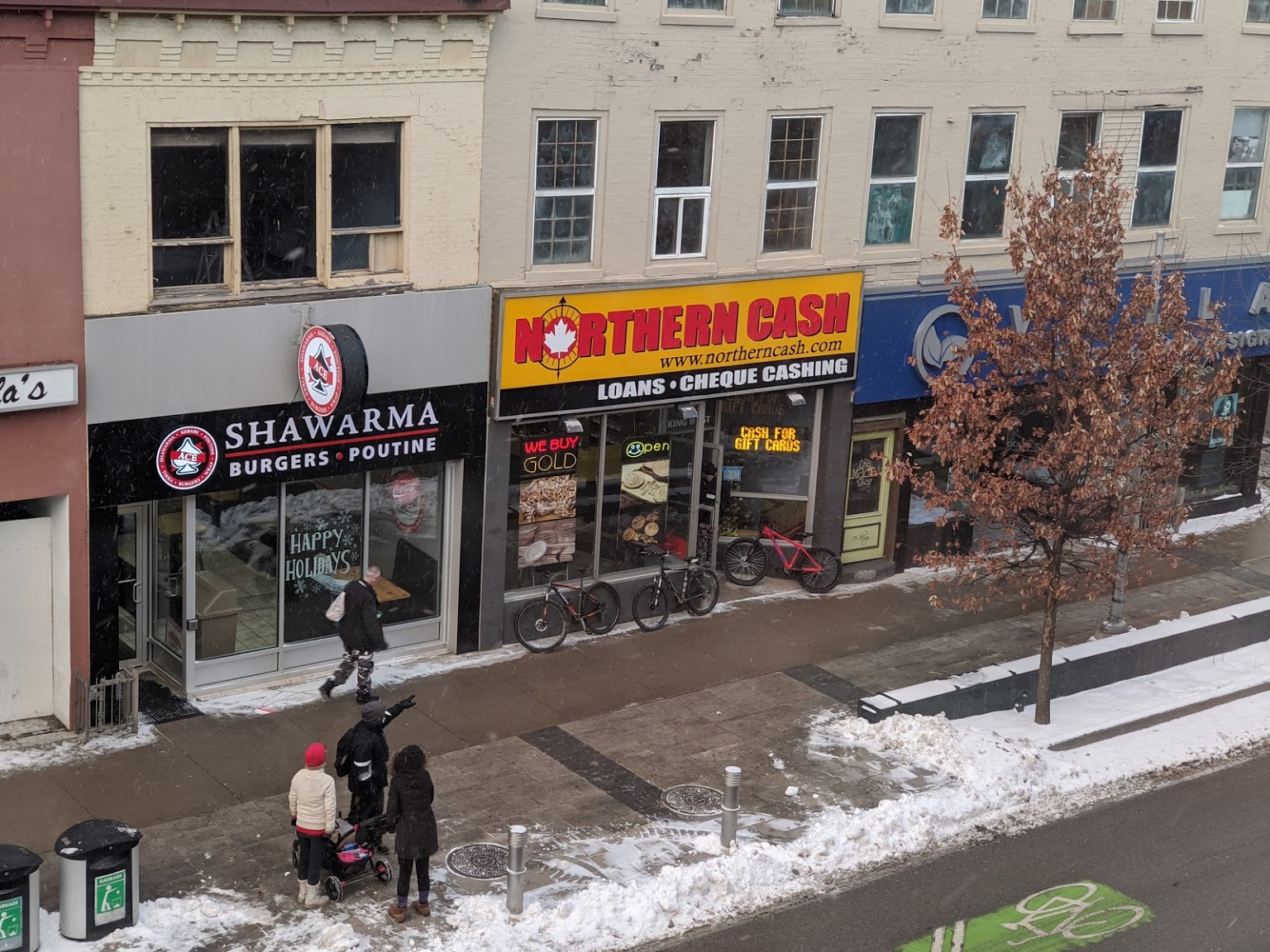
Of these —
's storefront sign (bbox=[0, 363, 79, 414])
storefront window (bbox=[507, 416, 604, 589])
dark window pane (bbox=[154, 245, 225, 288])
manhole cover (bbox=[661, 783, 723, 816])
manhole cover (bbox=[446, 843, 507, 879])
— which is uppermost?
dark window pane (bbox=[154, 245, 225, 288])

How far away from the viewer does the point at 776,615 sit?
2205 cm

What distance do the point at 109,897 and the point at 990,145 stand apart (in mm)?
16292

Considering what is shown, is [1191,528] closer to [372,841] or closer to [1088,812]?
[1088,812]

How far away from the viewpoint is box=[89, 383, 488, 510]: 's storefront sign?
1681 centimetres

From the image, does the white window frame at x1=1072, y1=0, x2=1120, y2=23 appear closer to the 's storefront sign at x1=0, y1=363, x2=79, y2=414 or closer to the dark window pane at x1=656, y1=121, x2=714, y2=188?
the dark window pane at x1=656, y1=121, x2=714, y2=188

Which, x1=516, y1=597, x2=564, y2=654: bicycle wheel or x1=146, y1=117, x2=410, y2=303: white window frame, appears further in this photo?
x1=516, y1=597, x2=564, y2=654: bicycle wheel

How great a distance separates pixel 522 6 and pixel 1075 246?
688cm

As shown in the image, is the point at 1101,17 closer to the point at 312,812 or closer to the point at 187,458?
the point at 187,458

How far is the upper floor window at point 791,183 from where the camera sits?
21.4 m

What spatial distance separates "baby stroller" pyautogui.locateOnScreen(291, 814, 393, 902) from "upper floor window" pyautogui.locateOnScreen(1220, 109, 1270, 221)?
18.8 meters

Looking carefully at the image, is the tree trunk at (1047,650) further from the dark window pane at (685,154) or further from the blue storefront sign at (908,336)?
the dark window pane at (685,154)

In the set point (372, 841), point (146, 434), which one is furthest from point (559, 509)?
point (372, 841)

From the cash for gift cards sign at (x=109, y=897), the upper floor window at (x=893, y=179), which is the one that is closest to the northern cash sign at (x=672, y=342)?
the upper floor window at (x=893, y=179)

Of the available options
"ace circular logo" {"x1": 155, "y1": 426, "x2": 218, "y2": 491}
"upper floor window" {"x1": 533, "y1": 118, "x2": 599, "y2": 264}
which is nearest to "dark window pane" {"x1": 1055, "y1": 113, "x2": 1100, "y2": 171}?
"upper floor window" {"x1": 533, "y1": 118, "x2": 599, "y2": 264}
